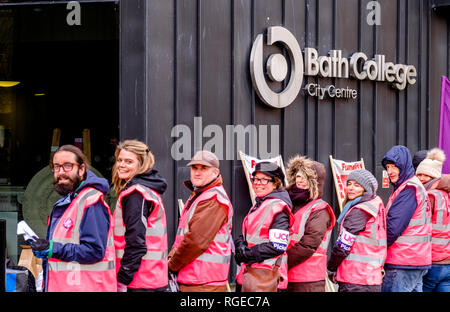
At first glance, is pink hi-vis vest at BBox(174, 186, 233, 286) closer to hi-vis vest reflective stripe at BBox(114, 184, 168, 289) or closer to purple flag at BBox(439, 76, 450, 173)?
hi-vis vest reflective stripe at BBox(114, 184, 168, 289)

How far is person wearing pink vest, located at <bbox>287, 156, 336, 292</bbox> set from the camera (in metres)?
6.84

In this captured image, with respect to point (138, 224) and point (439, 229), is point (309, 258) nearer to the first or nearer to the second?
point (138, 224)

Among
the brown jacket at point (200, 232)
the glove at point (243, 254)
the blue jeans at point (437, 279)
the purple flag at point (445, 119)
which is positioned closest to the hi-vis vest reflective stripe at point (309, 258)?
the glove at point (243, 254)

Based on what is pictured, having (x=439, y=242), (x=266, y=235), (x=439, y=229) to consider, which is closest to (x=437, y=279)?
(x=439, y=242)

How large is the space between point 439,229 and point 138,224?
3.71 meters

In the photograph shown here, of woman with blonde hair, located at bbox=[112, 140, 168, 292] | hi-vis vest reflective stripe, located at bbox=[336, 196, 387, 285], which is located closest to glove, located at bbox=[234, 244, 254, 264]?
woman with blonde hair, located at bbox=[112, 140, 168, 292]

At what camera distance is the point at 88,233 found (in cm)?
532

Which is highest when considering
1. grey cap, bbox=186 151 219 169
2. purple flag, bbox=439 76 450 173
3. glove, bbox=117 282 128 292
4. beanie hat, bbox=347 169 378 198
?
purple flag, bbox=439 76 450 173

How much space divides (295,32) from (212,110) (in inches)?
77.8

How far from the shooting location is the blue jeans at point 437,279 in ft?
26.6

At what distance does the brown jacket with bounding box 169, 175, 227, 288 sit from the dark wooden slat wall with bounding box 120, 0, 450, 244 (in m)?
2.34

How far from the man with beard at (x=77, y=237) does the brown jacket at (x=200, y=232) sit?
731 millimetres
